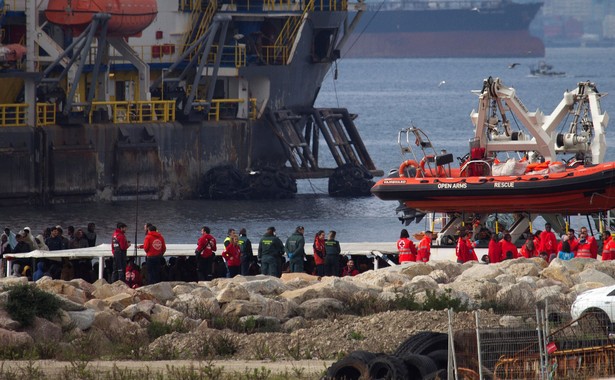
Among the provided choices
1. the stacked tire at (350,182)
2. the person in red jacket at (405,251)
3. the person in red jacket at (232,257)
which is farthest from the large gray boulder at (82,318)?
the stacked tire at (350,182)

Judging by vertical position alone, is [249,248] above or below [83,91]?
below

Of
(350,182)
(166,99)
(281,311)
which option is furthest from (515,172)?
(166,99)

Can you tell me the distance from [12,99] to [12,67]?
2.16 metres

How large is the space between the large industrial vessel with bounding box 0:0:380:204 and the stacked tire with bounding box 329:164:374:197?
4cm

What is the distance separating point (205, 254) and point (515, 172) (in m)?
6.31

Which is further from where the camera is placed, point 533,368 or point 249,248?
point 249,248

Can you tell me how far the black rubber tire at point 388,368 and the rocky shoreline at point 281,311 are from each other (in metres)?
2.76

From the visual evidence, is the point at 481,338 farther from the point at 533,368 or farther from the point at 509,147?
the point at 509,147

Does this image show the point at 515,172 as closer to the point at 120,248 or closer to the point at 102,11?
the point at 120,248

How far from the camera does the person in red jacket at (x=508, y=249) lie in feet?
96.5

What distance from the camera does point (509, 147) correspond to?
33312mm

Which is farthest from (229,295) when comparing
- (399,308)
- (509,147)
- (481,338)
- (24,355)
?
(509,147)

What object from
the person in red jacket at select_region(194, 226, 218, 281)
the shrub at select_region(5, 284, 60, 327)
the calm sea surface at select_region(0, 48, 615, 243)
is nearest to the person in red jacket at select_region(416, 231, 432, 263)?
the person in red jacket at select_region(194, 226, 218, 281)

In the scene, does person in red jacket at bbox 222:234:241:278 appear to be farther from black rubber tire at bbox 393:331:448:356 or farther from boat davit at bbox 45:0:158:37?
boat davit at bbox 45:0:158:37
